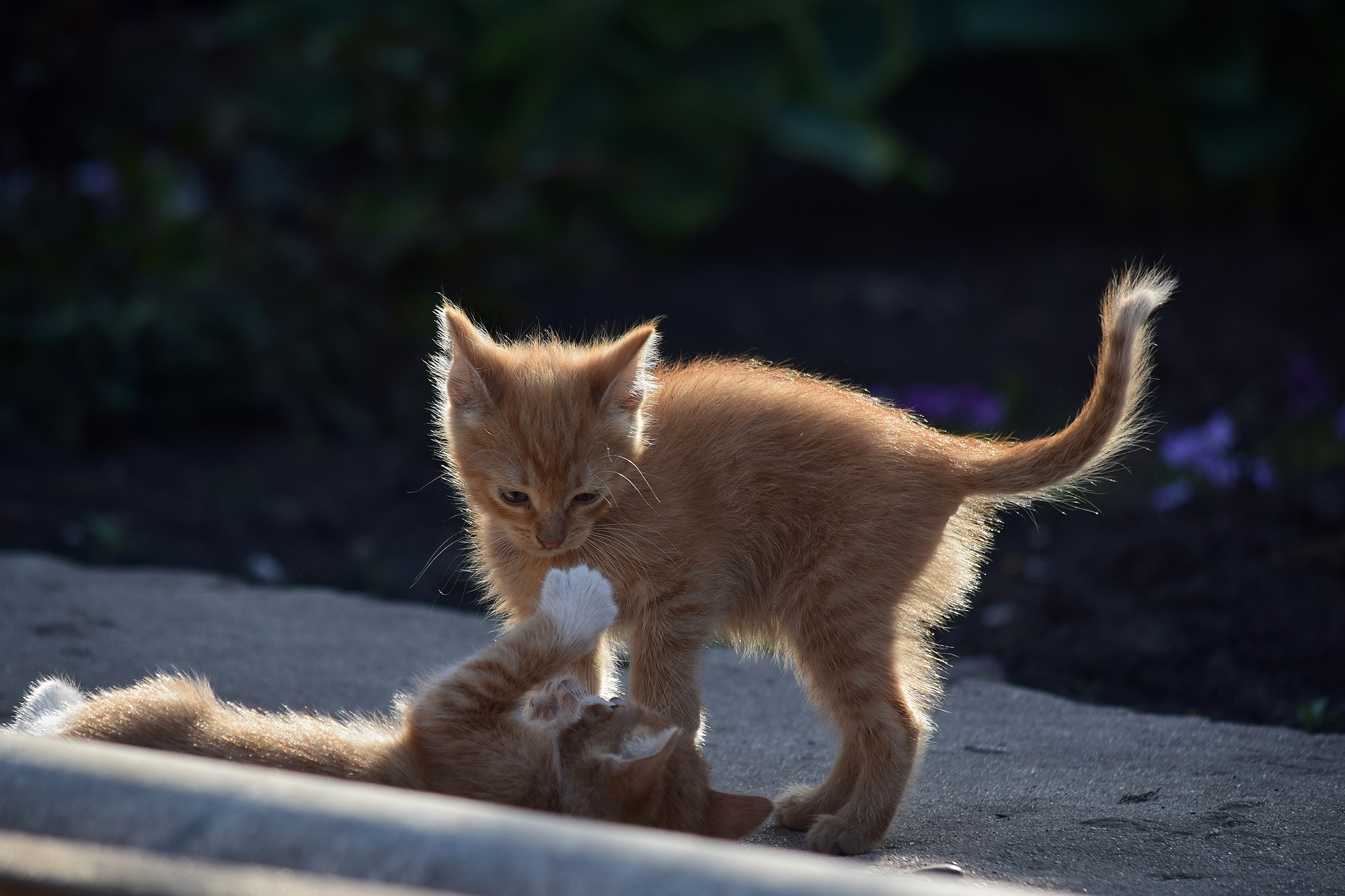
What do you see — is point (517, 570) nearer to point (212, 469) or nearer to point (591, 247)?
point (212, 469)

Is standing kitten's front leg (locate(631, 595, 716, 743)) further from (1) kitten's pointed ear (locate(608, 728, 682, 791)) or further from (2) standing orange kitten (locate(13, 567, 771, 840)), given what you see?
(1) kitten's pointed ear (locate(608, 728, 682, 791))

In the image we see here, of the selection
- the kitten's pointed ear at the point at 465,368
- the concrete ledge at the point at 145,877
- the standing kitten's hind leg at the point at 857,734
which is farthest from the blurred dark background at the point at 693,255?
the concrete ledge at the point at 145,877

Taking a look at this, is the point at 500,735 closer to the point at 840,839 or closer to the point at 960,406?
the point at 840,839

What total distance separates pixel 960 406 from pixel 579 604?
3878 mm

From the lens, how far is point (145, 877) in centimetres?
134

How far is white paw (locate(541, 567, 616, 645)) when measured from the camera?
254 cm

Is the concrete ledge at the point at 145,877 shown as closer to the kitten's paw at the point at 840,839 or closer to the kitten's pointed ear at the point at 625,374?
the kitten's paw at the point at 840,839

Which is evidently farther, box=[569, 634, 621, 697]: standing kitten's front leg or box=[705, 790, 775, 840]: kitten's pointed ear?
box=[569, 634, 621, 697]: standing kitten's front leg

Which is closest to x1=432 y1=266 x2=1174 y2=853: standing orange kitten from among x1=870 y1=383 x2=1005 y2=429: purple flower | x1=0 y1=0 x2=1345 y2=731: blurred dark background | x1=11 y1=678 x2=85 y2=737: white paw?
x1=11 y1=678 x2=85 y2=737: white paw

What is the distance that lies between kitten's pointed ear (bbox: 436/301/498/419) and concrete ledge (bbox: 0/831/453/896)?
1633 millimetres

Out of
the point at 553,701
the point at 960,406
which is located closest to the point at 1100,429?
the point at 553,701

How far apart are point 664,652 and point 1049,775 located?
3.33ft

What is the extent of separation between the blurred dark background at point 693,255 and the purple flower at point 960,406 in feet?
0.09

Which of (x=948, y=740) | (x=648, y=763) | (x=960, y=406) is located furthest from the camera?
(x=960, y=406)
